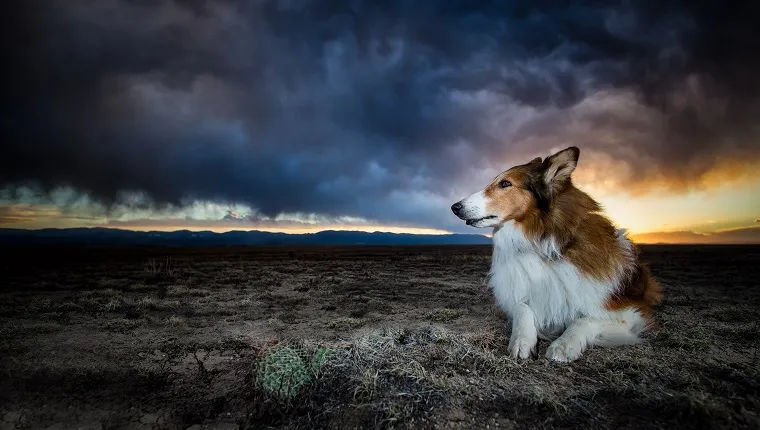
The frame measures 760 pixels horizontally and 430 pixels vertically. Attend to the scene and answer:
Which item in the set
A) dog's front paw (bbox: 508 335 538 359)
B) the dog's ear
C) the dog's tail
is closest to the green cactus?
dog's front paw (bbox: 508 335 538 359)

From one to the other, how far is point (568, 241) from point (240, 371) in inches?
175

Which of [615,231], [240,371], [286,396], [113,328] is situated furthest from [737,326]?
[113,328]

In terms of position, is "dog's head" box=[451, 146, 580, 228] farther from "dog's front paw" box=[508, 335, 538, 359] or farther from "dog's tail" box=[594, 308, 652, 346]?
"dog's tail" box=[594, 308, 652, 346]

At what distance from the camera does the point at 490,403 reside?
3486 mm

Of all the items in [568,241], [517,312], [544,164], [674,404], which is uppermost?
[544,164]

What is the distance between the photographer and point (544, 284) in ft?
15.5

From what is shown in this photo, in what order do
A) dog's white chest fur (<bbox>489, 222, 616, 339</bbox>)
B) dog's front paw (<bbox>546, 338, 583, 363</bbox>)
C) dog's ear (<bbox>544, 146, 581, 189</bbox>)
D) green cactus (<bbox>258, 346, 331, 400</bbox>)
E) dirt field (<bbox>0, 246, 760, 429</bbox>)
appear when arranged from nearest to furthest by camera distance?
dirt field (<bbox>0, 246, 760, 429</bbox>)
green cactus (<bbox>258, 346, 331, 400</bbox>)
dog's front paw (<bbox>546, 338, 583, 363</bbox>)
dog's white chest fur (<bbox>489, 222, 616, 339</bbox>)
dog's ear (<bbox>544, 146, 581, 189</bbox>)

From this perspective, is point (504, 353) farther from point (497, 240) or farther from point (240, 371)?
point (240, 371)

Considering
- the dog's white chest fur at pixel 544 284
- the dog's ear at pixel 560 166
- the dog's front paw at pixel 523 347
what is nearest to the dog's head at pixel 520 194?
the dog's ear at pixel 560 166

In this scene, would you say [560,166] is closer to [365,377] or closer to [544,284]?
[544,284]

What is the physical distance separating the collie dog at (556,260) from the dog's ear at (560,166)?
1 cm

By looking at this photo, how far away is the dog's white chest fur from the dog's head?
0.74 ft

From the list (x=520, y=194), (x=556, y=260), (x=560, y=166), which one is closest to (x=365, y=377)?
(x=556, y=260)

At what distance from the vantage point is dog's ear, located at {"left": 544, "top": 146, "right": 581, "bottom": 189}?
15.8ft
